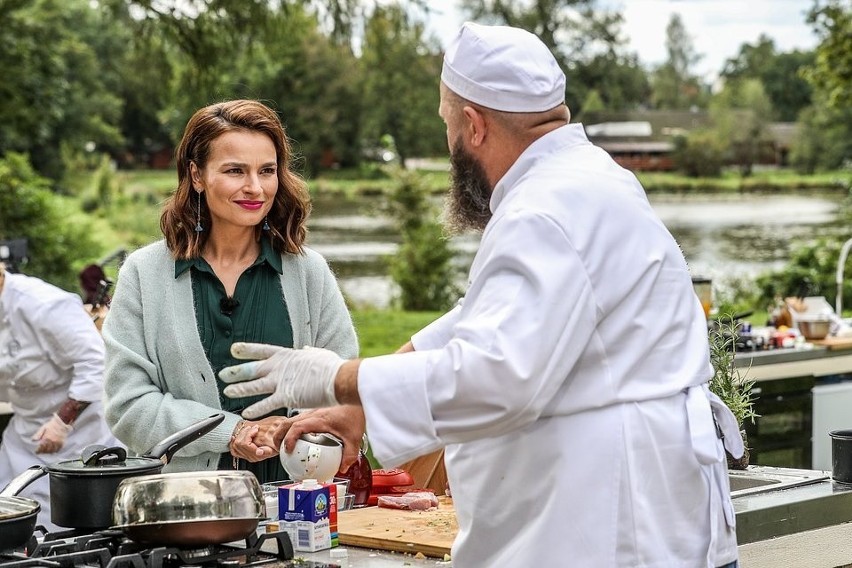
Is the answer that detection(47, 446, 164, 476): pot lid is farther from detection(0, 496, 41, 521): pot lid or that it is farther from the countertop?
the countertop

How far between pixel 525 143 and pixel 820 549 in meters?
1.53

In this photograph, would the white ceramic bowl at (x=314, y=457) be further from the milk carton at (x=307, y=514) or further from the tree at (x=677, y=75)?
the tree at (x=677, y=75)

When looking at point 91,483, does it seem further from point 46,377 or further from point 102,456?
point 46,377

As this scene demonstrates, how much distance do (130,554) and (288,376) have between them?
0.43 metres

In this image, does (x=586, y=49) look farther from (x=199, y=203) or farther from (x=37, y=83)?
(x=199, y=203)

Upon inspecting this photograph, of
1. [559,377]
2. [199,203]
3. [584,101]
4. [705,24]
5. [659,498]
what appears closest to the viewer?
[559,377]

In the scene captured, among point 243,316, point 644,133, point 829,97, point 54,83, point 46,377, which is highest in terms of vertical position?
point 54,83

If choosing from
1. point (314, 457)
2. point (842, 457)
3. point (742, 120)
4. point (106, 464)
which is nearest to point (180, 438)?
point (106, 464)

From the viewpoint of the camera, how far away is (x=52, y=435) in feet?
14.1

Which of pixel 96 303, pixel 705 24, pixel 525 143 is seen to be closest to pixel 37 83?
pixel 705 24

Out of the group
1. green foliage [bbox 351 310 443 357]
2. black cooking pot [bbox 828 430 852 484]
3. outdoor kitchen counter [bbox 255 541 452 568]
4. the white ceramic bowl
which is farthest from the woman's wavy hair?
green foliage [bbox 351 310 443 357]

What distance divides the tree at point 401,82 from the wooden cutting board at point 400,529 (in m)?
9.29

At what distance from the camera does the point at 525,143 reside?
2131mm

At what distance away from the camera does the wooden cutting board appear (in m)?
2.47
